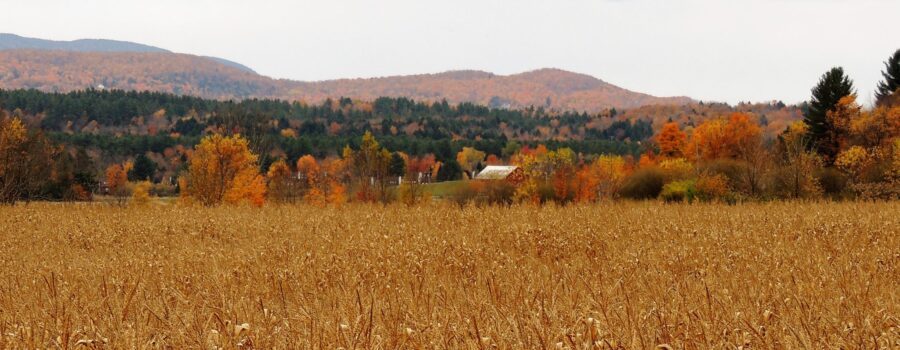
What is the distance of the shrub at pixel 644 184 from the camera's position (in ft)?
189

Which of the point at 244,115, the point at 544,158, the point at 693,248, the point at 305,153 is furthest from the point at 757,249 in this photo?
the point at 305,153

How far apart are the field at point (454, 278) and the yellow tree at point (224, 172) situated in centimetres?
3600

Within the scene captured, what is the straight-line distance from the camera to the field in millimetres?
4297

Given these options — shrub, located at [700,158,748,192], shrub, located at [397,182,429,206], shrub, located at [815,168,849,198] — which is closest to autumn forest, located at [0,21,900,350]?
shrub, located at [397,182,429,206]

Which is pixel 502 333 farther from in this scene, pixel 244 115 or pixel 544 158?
pixel 544 158

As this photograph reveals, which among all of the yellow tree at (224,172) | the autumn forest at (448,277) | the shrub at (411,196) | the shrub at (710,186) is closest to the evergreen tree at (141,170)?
the yellow tree at (224,172)

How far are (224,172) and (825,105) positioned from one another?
173 feet

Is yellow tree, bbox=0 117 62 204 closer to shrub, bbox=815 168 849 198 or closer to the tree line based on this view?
the tree line

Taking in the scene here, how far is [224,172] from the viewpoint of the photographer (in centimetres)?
5631

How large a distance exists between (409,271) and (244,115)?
7026 cm

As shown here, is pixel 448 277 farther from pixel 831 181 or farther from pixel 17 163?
pixel 831 181

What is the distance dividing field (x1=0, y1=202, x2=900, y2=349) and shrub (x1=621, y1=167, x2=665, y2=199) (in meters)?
42.1

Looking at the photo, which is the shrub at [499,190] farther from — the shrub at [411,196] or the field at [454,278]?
the field at [454,278]

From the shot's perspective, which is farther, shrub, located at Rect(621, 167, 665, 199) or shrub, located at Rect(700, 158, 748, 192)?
shrub, located at Rect(621, 167, 665, 199)
